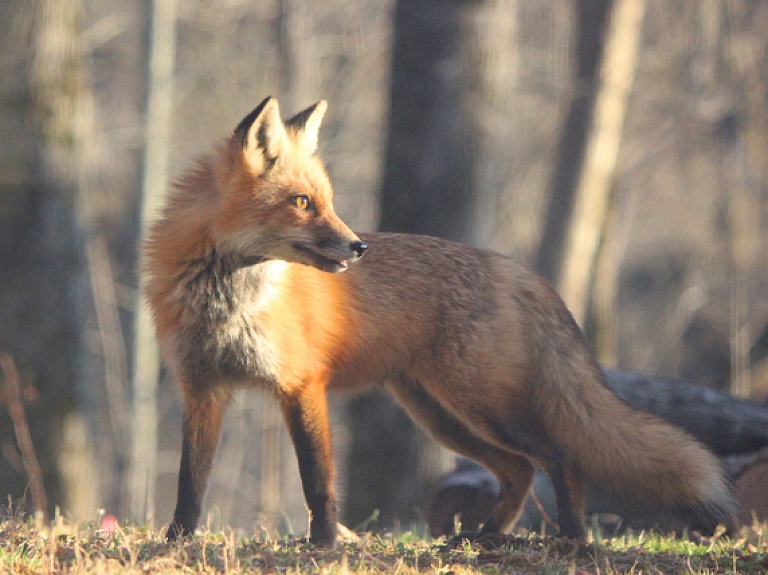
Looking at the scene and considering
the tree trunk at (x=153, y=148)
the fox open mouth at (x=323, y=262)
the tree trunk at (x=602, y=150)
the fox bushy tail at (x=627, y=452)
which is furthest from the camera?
the tree trunk at (x=602, y=150)

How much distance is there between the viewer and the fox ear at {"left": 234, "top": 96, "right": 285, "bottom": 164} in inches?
176

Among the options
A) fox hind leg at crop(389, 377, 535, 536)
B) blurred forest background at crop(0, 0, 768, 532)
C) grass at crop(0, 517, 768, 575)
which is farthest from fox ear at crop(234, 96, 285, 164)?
grass at crop(0, 517, 768, 575)

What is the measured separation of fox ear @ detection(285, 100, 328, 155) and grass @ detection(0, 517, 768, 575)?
204 cm

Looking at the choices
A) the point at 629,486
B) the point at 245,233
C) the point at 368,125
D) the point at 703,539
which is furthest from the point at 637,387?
the point at 368,125

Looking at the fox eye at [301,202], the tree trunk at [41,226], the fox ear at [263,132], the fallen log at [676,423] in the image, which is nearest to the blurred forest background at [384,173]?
the tree trunk at [41,226]

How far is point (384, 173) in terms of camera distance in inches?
313

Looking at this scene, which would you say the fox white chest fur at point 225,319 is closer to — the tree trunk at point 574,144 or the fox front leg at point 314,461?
the fox front leg at point 314,461

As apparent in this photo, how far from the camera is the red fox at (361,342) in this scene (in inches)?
179

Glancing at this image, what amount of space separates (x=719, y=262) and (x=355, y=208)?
24.5ft

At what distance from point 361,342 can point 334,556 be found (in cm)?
127

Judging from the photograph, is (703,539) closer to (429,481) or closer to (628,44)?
(429,481)

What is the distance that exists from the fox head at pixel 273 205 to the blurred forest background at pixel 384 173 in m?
0.91

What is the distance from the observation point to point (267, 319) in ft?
15.1

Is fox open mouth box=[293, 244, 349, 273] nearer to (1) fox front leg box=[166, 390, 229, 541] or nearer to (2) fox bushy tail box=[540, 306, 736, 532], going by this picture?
(1) fox front leg box=[166, 390, 229, 541]
